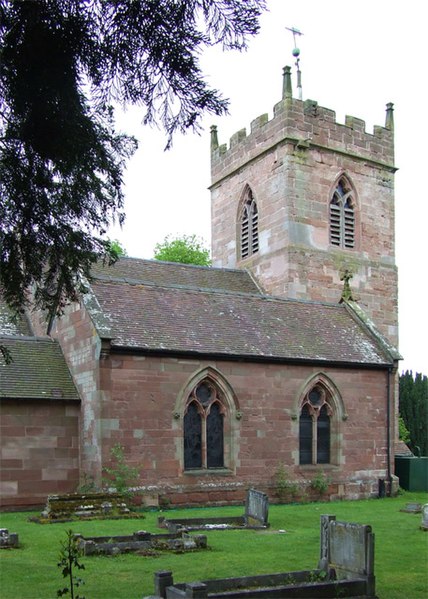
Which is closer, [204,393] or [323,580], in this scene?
[323,580]

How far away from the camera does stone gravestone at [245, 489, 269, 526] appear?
15.7 metres

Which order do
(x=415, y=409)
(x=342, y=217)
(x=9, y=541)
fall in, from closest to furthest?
(x=9, y=541) → (x=342, y=217) → (x=415, y=409)

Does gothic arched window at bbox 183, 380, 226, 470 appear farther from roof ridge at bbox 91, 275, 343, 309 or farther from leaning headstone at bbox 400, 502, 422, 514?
leaning headstone at bbox 400, 502, 422, 514

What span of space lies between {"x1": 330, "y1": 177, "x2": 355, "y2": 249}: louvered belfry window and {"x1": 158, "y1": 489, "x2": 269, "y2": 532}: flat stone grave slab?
16616 millimetres

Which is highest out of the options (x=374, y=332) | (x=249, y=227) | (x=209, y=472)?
(x=249, y=227)

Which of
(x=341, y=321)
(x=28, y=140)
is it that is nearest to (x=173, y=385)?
(x=341, y=321)

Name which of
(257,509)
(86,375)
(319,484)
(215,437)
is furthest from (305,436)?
(86,375)

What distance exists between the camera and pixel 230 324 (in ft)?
73.3

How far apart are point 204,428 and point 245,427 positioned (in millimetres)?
1217

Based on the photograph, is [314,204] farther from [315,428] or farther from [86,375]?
[86,375]

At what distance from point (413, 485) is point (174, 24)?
65.2ft

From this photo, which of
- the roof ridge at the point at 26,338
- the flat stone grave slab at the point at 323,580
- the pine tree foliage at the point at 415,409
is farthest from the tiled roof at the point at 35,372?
the pine tree foliage at the point at 415,409

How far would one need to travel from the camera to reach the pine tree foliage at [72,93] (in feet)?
26.9

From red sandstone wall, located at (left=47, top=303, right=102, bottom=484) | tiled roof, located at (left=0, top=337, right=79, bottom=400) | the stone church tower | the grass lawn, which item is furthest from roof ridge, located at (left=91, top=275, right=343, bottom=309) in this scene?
Result: the grass lawn
